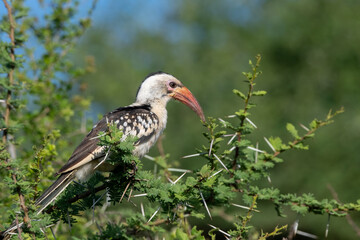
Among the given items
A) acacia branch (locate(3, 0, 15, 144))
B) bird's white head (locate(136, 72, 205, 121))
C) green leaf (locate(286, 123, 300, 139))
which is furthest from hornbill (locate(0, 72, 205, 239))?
green leaf (locate(286, 123, 300, 139))

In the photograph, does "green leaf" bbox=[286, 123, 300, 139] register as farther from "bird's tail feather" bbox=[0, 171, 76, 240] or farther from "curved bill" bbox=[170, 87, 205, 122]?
"curved bill" bbox=[170, 87, 205, 122]

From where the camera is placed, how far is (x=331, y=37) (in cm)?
1931

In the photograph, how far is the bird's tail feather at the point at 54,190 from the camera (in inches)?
137

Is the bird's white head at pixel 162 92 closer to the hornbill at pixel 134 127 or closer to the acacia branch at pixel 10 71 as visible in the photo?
the hornbill at pixel 134 127

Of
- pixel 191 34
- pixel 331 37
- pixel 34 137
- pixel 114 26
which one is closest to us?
pixel 34 137

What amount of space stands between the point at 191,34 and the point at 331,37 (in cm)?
942

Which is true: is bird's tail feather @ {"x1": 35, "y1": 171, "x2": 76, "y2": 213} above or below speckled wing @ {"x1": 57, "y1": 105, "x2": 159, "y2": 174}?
below

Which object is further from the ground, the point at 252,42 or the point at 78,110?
the point at 252,42

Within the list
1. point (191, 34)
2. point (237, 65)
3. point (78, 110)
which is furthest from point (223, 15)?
point (78, 110)

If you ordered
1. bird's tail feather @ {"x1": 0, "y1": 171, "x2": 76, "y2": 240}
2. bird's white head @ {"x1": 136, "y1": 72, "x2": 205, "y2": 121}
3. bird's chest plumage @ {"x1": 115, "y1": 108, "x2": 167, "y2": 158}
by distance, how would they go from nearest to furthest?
bird's tail feather @ {"x1": 0, "y1": 171, "x2": 76, "y2": 240} → bird's chest plumage @ {"x1": 115, "y1": 108, "x2": 167, "y2": 158} → bird's white head @ {"x1": 136, "y1": 72, "x2": 205, "y2": 121}

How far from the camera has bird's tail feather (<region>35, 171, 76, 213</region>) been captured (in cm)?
349

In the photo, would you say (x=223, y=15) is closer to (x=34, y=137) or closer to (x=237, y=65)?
(x=237, y=65)

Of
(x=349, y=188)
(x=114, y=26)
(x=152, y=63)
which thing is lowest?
(x=349, y=188)

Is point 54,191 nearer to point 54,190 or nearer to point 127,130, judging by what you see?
point 54,190
